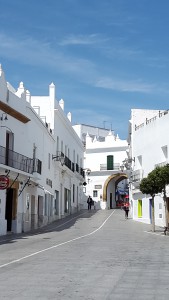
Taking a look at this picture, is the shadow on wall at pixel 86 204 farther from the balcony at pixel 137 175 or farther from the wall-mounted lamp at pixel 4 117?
the wall-mounted lamp at pixel 4 117

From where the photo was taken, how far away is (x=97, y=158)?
59188 mm

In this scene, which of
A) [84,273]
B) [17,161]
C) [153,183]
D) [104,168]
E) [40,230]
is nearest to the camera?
[84,273]

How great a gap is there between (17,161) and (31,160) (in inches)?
92.7

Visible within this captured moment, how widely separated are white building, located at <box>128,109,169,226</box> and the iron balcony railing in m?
10.3

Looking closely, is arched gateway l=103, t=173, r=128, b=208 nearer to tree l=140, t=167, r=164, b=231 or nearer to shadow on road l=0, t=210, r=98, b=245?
shadow on road l=0, t=210, r=98, b=245

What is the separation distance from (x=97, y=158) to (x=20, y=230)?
3400 cm

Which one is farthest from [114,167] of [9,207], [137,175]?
[9,207]

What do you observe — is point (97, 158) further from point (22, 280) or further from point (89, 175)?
point (22, 280)

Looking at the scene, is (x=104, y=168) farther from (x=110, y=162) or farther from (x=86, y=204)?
(x=86, y=204)

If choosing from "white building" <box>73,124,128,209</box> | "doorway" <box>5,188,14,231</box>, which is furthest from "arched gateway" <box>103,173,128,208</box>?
"doorway" <box>5,188,14,231</box>

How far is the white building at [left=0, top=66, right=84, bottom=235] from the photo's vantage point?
24047mm

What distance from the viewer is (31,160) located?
27.2 m

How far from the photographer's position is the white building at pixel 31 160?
78.9 feet

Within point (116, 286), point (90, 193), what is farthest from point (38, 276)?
point (90, 193)
